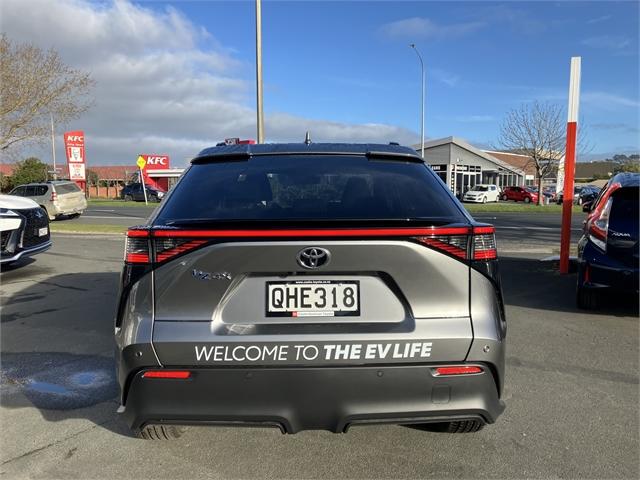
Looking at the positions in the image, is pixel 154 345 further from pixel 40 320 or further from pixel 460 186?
pixel 460 186

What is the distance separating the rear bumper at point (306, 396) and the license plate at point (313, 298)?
258 mm

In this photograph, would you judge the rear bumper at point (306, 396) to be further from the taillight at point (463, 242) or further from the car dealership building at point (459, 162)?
the car dealership building at point (459, 162)

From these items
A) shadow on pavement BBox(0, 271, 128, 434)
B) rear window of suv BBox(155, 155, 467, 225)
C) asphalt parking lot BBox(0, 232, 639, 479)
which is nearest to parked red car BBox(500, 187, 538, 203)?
asphalt parking lot BBox(0, 232, 639, 479)

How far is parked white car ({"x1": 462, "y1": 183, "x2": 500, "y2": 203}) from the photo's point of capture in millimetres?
43500

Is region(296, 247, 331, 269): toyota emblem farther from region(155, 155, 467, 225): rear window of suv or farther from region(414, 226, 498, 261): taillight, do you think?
region(414, 226, 498, 261): taillight

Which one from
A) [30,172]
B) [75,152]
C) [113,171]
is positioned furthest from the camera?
[113,171]

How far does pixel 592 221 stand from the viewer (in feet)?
19.3

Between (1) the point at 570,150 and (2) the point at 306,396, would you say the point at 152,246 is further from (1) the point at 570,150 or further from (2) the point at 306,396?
(1) the point at 570,150

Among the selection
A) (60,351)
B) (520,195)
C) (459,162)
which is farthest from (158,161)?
(60,351)

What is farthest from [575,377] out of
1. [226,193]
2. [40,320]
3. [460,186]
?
[460,186]

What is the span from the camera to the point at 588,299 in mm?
6172

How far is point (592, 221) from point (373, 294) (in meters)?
4.45

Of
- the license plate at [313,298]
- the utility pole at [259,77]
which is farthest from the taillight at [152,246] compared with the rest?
the utility pole at [259,77]

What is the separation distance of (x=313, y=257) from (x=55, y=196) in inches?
914
